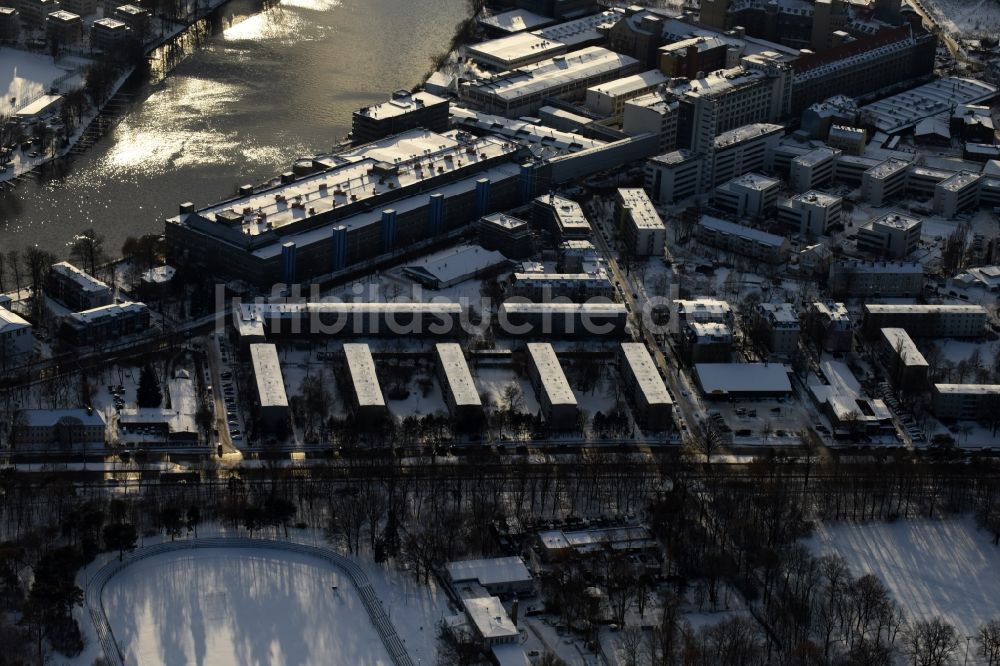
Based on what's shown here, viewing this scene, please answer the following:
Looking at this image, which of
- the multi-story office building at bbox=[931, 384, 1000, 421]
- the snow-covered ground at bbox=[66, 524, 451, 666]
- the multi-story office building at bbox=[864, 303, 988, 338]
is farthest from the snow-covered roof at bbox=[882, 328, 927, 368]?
the snow-covered ground at bbox=[66, 524, 451, 666]

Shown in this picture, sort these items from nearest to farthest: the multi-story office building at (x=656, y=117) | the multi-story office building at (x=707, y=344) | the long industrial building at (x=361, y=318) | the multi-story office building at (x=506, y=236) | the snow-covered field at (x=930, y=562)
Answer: the snow-covered field at (x=930, y=562), the multi-story office building at (x=707, y=344), the long industrial building at (x=361, y=318), the multi-story office building at (x=506, y=236), the multi-story office building at (x=656, y=117)

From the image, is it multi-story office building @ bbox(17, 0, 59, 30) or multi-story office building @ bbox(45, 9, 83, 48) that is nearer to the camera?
multi-story office building @ bbox(45, 9, 83, 48)

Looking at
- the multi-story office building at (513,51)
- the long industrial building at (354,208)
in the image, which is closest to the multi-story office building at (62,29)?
the multi-story office building at (513,51)

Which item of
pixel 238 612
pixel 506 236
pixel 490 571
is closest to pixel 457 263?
pixel 506 236

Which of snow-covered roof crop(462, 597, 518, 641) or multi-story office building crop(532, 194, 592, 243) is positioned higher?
multi-story office building crop(532, 194, 592, 243)

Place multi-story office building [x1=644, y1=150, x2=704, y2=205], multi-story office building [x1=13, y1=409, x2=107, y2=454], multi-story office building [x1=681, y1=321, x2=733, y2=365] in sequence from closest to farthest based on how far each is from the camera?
multi-story office building [x1=13, y1=409, x2=107, y2=454], multi-story office building [x1=681, y1=321, x2=733, y2=365], multi-story office building [x1=644, y1=150, x2=704, y2=205]

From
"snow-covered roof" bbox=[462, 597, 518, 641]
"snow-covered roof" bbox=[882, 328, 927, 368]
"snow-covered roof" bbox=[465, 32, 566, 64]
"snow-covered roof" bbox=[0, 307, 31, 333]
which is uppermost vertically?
"snow-covered roof" bbox=[0, 307, 31, 333]

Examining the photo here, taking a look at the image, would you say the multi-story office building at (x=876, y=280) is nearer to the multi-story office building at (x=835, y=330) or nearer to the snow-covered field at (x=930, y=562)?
the multi-story office building at (x=835, y=330)

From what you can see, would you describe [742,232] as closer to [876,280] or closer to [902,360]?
[876,280]

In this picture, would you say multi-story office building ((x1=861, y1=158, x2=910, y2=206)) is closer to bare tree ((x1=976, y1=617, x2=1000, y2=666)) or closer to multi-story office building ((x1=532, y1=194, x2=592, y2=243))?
multi-story office building ((x1=532, y1=194, x2=592, y2=243))
